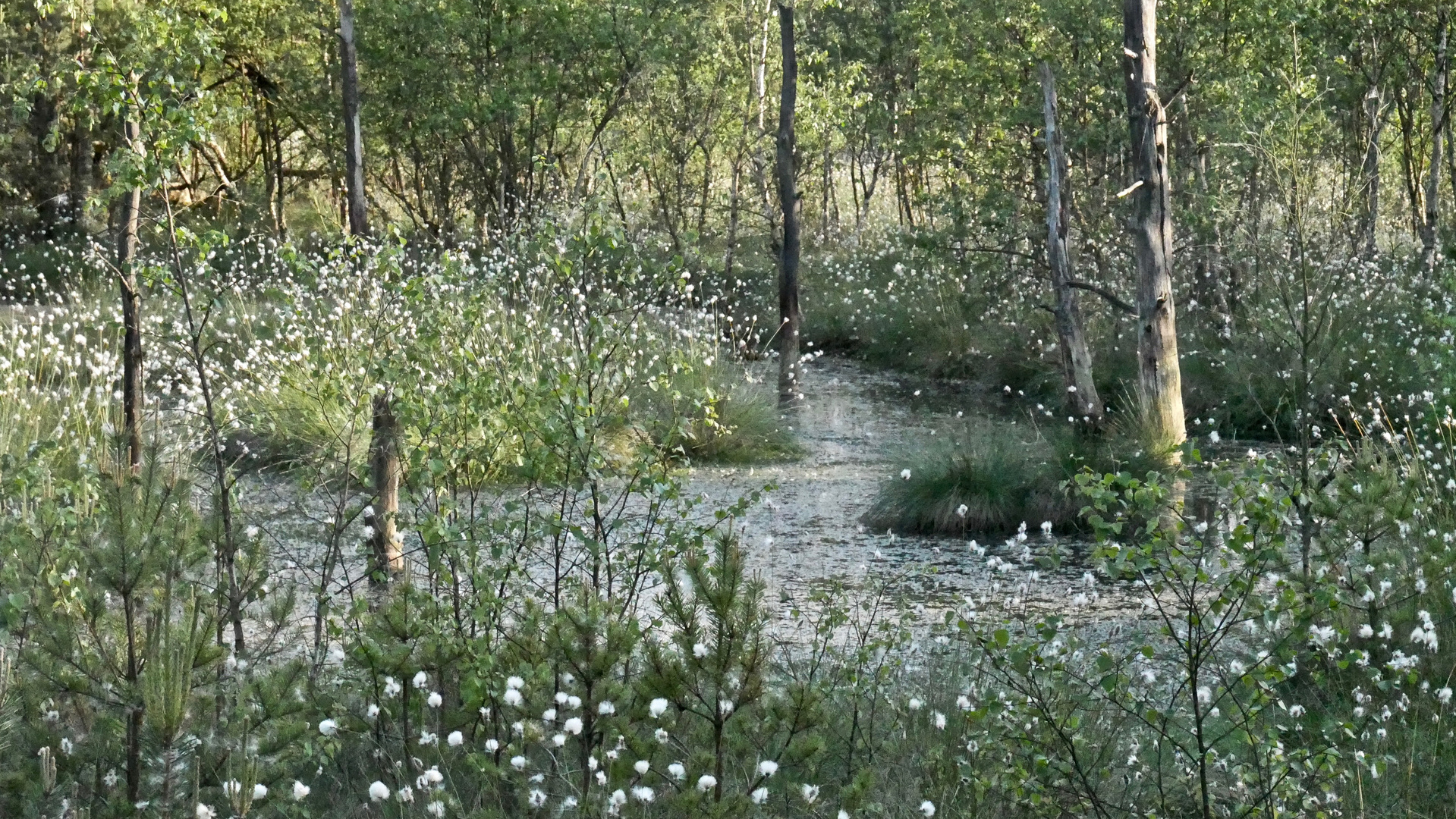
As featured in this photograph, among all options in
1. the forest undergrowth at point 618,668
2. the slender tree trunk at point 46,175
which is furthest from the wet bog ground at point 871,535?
the slender tree trunk at point 46,175

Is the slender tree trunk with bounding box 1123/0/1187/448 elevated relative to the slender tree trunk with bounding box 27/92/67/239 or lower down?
lower down

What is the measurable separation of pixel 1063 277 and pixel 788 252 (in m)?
3.54

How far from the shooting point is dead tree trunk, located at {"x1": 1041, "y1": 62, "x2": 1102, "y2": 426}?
35.0 feet

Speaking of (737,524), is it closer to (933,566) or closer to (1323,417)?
(933,566)

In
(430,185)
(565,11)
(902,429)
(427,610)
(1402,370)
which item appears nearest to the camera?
(427,610)

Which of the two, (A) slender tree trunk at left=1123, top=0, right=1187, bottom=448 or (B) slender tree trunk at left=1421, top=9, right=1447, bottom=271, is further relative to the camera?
(B) slender tree trunk at left=1421, top=9, right=1447, bottom=271

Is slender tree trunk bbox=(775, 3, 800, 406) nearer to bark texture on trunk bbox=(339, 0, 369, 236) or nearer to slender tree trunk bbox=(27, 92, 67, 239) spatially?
bark texture on trunk bbox=(339, 0, 369, 236)

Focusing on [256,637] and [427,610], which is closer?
[427,610]

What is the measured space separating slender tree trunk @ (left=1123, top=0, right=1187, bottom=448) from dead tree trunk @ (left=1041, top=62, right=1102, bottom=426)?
2.33 feet

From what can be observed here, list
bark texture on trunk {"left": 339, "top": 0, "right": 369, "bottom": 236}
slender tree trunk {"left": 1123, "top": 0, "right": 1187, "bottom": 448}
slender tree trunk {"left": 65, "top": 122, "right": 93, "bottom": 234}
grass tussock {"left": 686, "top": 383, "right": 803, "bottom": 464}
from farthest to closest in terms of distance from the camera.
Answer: slender tree trunk {"left": 65, "top": 122, "right": 93, "bottom": 234}
grass tussock {"left": 686, "top": 383, "right": 803, "bottom": 464}
slender tree trunk {"left": 1123, "top": 0, "right": 1187, "bottom": 448}
bark texture on trunk {"left": 339, "top": 0, "right": 369, "bottom": 236}

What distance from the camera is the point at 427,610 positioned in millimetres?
3980

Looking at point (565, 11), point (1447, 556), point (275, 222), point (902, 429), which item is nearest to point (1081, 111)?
point (902, 429)

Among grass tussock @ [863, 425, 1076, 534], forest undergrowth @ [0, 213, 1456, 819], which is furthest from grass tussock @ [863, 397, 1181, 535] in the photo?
forest undergrowth @ [0, 213, 1456, 819]

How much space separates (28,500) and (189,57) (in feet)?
7.67
